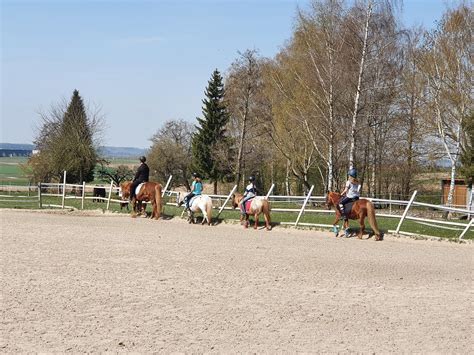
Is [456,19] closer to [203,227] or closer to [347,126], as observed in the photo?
[347,126]

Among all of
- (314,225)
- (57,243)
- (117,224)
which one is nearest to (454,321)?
(57,243)

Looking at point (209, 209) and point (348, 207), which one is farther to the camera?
point (209, 209)

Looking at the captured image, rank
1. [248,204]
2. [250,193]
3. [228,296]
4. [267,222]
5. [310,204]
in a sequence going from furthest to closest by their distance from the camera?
[310,204] < [250,193] < [248,204] < [267,222] < [228,296]

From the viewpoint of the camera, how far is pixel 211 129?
5272 centimetres

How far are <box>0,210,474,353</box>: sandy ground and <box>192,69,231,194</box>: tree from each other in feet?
121

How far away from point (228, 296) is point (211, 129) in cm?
4418

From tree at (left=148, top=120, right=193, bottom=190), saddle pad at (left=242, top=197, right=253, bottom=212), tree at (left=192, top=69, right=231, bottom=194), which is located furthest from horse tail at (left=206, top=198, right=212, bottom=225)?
tree at (left=148, top=120, right=193, bottom=190)

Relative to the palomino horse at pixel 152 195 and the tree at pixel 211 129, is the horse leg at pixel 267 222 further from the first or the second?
the tree at pixel 211 129

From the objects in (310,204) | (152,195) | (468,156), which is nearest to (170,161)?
(310,204)

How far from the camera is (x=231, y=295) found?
9.00m

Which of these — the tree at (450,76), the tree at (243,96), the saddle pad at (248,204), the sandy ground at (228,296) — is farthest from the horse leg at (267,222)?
the tree at (243,96)

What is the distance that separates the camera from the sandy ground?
677cm

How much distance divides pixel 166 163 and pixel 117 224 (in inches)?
1628

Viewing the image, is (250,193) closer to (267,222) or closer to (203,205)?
(267,222)
